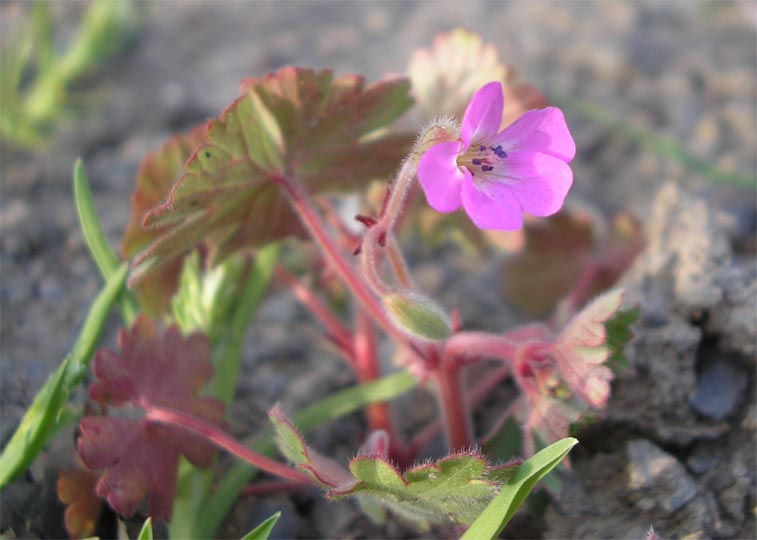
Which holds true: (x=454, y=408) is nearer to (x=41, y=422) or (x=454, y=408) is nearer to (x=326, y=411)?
(x=326, y=411)

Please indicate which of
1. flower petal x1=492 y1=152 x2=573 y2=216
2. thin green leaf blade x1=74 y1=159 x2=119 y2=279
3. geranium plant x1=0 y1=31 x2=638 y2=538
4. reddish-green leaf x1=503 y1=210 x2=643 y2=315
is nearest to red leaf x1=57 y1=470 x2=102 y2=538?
geranium plant x1=0 y1=31 x2=638 y2=538

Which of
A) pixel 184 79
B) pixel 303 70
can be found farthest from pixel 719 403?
pixel 184 79

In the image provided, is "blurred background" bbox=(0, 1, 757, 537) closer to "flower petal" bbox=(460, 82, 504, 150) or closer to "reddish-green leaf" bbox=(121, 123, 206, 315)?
"reddish-green leaf" bbox=(121, 123, 206, 315)

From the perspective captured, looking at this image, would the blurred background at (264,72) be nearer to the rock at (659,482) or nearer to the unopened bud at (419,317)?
the rock at (659,482)

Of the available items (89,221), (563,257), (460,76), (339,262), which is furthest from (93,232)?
(563,257)

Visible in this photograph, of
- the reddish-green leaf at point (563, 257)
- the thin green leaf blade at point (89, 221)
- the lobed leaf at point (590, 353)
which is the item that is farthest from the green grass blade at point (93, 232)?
the reddish-green leaf at point (563, 257)

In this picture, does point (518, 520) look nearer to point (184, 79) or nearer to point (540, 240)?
point (540, 240)

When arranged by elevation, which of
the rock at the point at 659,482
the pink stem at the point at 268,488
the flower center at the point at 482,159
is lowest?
the rock at the point at 659,482
